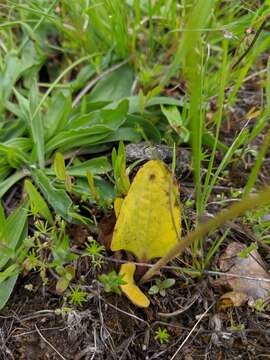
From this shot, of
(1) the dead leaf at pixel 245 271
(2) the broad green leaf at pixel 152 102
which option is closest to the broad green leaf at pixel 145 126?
(2) the broad green leaf at pixel 152 102

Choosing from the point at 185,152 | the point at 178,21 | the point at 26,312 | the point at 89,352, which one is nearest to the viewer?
the point at 89,352

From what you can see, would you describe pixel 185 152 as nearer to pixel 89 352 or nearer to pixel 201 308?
pixel 201 308

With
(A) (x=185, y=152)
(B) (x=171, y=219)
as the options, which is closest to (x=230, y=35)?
(A) (x=185, y=152)

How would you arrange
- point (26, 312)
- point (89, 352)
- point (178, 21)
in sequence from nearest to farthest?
1. point (89, 352)
2. point (26, 312)
3. point (178, 21)

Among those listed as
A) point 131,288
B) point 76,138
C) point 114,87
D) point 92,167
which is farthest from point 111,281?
point 114,87

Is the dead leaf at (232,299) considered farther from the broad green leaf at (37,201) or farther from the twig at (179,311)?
the broad green leaf at (37,201)

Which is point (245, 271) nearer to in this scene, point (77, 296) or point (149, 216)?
point (149, 216)

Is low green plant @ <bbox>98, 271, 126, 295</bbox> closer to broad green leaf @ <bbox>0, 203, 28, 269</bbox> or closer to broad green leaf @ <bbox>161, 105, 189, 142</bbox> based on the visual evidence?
broad green leaf @ <bbox>0, 203, 28, 269</bbox>
